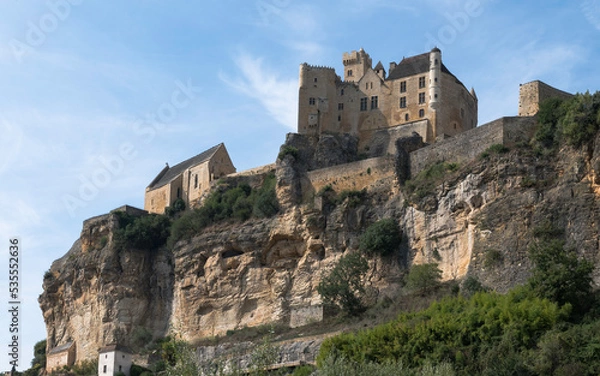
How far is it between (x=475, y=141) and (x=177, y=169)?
25.5 metres

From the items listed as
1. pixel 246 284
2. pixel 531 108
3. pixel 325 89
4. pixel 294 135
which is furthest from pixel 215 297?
pixel 531 108

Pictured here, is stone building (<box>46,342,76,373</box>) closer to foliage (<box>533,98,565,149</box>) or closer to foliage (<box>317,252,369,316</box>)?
foliage (<box>317,252,369,316</box>)

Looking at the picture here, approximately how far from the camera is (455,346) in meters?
43.8

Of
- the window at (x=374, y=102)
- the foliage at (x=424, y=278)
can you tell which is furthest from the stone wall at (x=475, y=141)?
the window at (x=374, y=102)

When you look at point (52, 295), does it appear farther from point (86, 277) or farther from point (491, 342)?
point (491, 342)

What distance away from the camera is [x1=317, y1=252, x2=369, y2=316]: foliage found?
5369 cm

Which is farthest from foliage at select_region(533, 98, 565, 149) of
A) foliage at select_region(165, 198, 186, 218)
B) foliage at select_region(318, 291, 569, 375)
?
foliage at select_region(165, 198, 186, 218)

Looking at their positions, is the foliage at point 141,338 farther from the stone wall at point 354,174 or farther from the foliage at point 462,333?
the foliage at point 462,333

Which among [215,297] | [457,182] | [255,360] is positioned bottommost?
[255,360]

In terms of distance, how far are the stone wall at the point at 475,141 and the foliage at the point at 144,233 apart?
680 inches

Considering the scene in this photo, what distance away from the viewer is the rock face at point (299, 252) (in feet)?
161

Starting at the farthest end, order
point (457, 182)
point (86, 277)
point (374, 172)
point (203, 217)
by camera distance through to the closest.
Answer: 1. point (86, 277)
2. point (203, 217)
3. point (374, 172)
4. point (457, 182)

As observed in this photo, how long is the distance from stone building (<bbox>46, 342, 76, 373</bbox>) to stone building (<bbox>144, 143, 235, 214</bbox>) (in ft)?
31.7

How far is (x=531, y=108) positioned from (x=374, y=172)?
8216 mm
